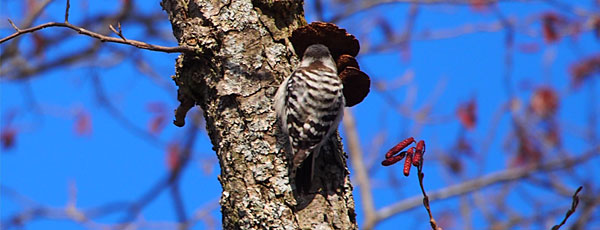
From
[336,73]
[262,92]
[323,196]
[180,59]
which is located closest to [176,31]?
[180,59]

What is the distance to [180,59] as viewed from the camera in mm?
3479

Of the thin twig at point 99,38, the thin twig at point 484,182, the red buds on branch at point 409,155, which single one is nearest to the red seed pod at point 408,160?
the red buds on branch at point 409,155

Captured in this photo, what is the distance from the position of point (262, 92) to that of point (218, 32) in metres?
0.36

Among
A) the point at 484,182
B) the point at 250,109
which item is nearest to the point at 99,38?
the point at 250,109

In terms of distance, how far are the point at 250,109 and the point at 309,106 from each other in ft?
1.34

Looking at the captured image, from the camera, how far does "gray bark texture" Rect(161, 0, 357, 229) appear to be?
3098 mm

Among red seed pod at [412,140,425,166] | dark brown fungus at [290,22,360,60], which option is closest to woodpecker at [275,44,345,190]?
dark brown fungus at [290,22,360,60]

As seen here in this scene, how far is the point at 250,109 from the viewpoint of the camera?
3305mm

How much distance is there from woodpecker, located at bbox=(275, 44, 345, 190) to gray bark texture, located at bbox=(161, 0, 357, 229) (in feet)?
0.16

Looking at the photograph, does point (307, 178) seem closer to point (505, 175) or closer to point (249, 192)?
point (249, 192)

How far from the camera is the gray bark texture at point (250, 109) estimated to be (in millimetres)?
3098

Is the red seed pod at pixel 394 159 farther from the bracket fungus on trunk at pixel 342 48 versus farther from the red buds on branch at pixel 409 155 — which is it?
the bracket fungus on trunk at pixel 342 48

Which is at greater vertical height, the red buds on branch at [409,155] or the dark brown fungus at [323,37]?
the dark brown fungus at [323,37]

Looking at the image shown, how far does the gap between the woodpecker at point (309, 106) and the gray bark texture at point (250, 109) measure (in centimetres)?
5
